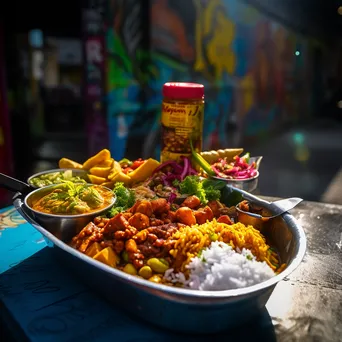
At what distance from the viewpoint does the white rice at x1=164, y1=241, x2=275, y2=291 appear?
1395 mm

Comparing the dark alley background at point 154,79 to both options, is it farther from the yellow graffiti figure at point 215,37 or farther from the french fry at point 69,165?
the french fry at point 69,165

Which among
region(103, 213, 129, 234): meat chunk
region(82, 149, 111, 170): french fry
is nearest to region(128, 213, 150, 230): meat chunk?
region(103, 213, 129, 234): meat chunk

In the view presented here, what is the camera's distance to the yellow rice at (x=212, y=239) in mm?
1535

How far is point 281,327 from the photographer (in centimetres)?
151

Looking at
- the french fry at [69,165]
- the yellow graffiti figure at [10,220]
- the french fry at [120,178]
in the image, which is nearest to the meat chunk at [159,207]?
the french fry at [120,178]

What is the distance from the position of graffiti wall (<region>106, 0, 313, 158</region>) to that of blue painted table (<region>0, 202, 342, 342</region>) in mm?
4307

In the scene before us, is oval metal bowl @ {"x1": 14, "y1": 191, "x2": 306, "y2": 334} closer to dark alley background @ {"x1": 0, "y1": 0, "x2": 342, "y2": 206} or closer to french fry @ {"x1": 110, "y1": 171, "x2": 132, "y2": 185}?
french fry @ {"x1": 110, "y1": 171, "x2": 132, "y2": 185}

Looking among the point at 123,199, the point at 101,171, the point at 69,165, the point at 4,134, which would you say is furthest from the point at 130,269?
the point at 4,134

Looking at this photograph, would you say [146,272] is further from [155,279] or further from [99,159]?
[99,159]

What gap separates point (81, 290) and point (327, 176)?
21.3 ft

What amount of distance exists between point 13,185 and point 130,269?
0.97m

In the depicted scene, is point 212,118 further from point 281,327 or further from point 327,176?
point 281,327

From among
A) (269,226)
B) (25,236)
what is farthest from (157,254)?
(25,236)

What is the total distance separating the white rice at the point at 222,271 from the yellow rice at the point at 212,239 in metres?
0.04
